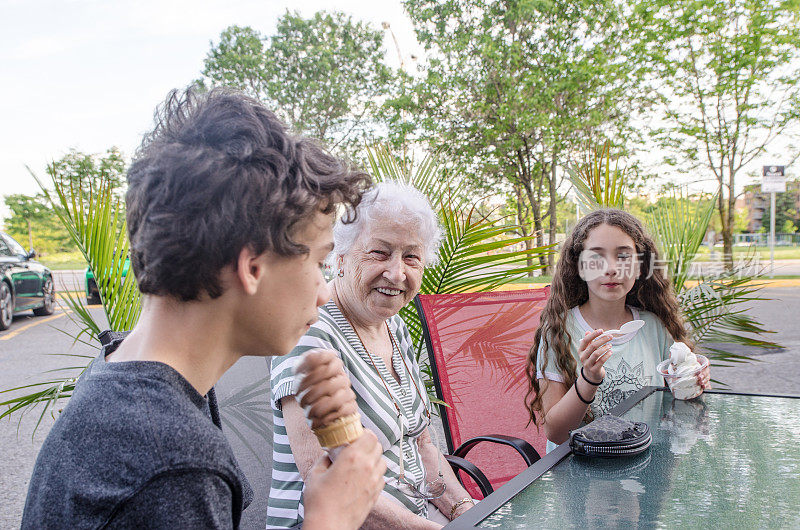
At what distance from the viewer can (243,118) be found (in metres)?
0.95

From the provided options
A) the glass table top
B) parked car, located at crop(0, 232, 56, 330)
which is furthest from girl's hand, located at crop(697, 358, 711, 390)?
parked car, located at crop(0, 232, 56, 330)

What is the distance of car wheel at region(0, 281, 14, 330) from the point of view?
29.7 ft

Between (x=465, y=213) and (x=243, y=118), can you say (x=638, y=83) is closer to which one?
(x=465, y=213)

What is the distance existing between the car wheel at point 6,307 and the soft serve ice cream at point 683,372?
965 cm

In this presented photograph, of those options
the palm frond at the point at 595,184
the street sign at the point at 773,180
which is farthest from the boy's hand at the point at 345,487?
the street sign at the point at 773,180

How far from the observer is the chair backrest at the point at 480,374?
2.82 meters

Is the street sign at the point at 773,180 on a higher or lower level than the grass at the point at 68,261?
higher

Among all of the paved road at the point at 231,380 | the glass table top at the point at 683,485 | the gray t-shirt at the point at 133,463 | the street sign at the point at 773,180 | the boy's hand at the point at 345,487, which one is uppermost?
the street sign at the point at 773,180

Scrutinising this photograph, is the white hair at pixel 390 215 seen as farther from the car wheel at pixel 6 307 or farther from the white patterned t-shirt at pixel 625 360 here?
the car wheel at pixel 6 307

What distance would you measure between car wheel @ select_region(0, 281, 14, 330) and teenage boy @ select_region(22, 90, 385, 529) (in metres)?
9.73

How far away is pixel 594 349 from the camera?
1879 mm

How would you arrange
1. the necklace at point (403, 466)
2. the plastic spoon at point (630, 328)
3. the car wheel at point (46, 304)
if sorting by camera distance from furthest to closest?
the car wheel at point (46, 304) → the plastic spoon at point (630, 328) → the necklace at point (403, 466)

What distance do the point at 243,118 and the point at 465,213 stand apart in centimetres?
244

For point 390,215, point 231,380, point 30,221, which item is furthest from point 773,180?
point 30,221
